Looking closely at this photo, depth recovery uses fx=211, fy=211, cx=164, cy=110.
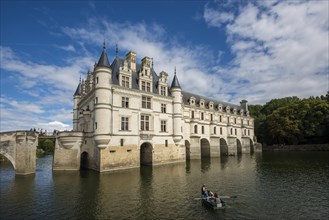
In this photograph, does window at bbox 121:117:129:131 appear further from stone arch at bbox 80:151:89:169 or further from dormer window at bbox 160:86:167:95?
dormer window at bbox 160:86:167:95

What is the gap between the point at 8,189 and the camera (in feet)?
60.5

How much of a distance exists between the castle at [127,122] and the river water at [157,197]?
17.1 feet

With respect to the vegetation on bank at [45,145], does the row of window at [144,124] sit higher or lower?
higher

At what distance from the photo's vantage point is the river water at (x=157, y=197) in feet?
42.0

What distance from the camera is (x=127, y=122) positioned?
3066 centimetres

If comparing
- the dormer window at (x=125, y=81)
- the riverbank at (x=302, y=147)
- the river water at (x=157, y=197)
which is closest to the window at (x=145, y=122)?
the dormer window at (x=125, y=81)

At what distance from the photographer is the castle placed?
28219mm

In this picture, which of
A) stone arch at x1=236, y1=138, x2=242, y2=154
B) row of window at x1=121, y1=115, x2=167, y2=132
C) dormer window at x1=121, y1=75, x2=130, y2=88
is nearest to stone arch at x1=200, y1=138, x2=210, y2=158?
stone arch at x1=236, y1=138, x2=242, y2=154

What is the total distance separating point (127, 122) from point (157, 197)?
16013 millimetres

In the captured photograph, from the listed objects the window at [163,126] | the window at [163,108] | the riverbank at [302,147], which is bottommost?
the riverbank at [302,147]

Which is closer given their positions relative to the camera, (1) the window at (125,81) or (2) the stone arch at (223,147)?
(1) the window at (125,81)

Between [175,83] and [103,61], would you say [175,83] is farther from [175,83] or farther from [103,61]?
[103,61]

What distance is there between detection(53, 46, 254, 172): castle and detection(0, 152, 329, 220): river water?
5.21 m

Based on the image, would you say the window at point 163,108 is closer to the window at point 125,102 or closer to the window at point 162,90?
the window at point 162,90
